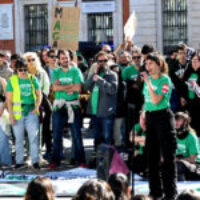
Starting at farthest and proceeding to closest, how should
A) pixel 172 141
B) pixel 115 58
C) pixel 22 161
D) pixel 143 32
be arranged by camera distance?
pixel 143 32 → pixel 115 58 → pixel 22 161 → pixel 172 141

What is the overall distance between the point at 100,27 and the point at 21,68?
56.2ft

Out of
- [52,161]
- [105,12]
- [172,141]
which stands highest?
[105,12]

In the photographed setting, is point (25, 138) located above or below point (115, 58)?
below

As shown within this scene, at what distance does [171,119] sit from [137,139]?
158 cm

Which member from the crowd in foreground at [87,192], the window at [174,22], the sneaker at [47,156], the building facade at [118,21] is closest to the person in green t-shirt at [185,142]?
the sneaker at [47,156]

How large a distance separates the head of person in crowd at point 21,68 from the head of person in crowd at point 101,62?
99 cm

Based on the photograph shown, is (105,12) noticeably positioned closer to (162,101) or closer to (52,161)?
(52,161)

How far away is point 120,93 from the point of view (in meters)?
10.4

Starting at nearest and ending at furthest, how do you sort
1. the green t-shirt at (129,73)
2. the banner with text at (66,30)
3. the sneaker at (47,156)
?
the green t-shirt at (129,73) → the sneaker at (47,156) → the banner with text at (66,30)

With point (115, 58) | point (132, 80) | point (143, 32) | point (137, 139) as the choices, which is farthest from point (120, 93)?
point (143, 32)

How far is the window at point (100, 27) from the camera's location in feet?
87.9

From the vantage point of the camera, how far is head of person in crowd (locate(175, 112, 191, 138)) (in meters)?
9.09

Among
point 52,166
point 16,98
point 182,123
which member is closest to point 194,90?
point 182,123

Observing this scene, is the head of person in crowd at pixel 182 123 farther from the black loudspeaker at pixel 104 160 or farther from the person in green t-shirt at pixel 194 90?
the black loudspeaker at pixel 104 160
